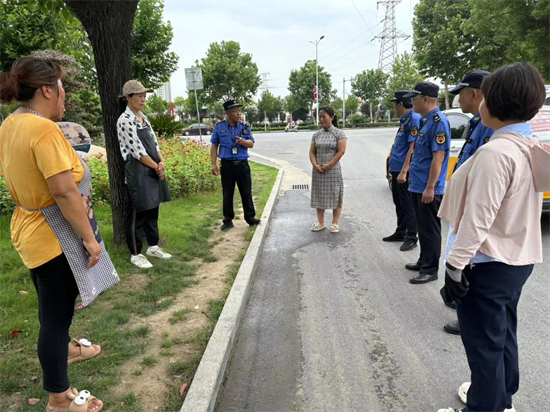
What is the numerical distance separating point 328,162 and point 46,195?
14.5ft

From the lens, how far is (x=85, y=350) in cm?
286

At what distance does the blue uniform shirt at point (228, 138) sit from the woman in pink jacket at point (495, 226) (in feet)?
14.2

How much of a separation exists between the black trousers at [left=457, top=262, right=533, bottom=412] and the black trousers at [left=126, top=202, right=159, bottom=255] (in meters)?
3.62

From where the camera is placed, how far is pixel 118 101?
14.9ft

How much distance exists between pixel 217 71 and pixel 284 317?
46.3m

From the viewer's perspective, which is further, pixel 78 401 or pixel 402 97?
pixel 402 97

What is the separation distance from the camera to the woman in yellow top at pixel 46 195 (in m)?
2.01

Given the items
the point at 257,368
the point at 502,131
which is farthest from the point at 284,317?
the point at 502,131

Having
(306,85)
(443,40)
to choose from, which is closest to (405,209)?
(443,40)

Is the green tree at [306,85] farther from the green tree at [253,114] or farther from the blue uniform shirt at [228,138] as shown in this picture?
the blue uniform shirt at [228,138]

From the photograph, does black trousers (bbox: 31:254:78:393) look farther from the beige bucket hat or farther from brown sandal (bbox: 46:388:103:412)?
the beige bucket hat

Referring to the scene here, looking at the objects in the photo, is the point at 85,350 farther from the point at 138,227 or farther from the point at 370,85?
the point at 370,85

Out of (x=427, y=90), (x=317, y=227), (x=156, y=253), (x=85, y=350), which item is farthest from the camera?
(x=317, y=227)

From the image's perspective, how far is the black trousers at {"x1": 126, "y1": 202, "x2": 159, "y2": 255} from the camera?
4.58m
